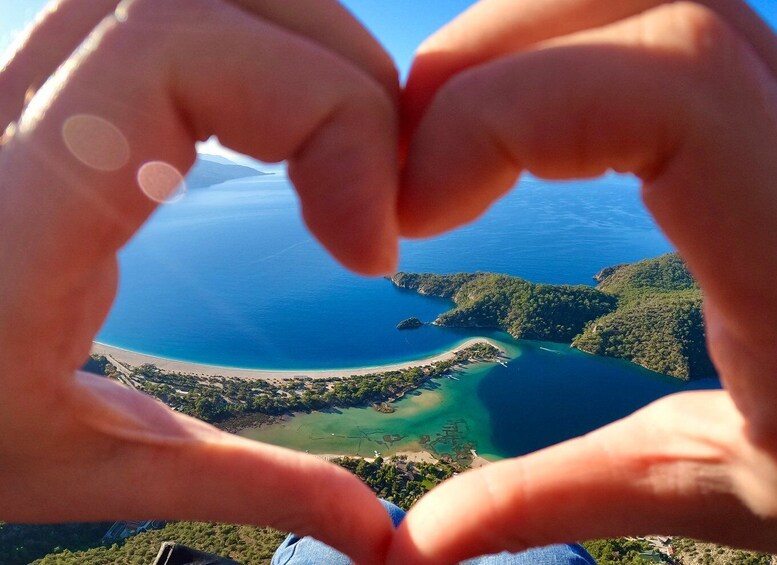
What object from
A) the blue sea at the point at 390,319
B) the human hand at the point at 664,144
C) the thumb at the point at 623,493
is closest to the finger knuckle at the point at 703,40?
the human hand at the point at 664,144

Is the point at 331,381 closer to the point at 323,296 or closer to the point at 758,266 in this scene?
the point at 323,296

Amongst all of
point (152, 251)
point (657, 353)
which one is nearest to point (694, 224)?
point (657, 353)

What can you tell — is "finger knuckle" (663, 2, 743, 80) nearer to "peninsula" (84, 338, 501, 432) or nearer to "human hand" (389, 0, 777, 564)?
"human hand" (389, 0, 777, 564)

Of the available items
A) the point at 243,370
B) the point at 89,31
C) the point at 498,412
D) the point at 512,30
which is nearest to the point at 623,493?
the point at 512,30

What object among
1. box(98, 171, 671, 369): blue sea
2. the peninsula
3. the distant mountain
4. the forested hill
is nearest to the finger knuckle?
box(98, 171, 671, 369): blue sea

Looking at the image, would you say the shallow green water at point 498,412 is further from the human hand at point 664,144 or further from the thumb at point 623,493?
the human hand at point 664,144
